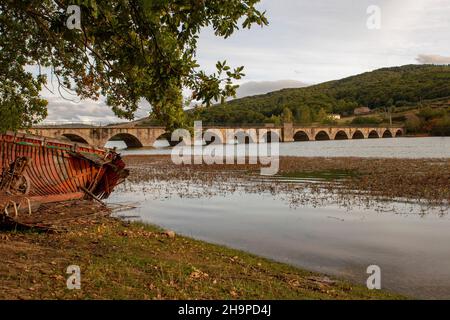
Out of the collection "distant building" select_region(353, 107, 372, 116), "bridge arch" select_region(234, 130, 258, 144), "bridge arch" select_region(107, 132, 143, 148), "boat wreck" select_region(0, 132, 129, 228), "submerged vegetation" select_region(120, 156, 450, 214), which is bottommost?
"submerged vegetation" select_region(120, 156, 450, 214)

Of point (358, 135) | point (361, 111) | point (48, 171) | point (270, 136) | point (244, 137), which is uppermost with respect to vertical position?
point (361, 111)

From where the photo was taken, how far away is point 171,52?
8195 mm

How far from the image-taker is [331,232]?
12.1 metres

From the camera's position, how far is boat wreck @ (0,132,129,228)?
11.3m

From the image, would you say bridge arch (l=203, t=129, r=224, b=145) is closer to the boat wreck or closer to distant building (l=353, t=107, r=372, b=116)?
the boat wreck

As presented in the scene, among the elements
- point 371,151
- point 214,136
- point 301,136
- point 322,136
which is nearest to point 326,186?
point 371,151

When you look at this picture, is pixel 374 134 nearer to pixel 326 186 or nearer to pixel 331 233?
pixel 326 186

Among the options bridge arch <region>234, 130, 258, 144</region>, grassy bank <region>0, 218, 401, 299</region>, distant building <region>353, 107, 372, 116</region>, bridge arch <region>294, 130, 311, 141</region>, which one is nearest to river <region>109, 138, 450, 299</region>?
grassy bank <region>0, 218, 401, 299</region>

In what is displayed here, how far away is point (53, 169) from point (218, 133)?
283 ft

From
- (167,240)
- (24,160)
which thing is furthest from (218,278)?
(24,160)

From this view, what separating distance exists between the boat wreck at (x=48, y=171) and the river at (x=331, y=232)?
1969mm

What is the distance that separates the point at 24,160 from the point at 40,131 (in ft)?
183

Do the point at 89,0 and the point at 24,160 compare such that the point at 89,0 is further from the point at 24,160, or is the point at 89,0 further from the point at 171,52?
the point at 24,160

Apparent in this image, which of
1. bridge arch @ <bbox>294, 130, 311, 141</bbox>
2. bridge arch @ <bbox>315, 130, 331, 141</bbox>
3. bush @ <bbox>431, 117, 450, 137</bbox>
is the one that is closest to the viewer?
bridge arch @ <bbox>294, 130, 311, 141</bbox>
